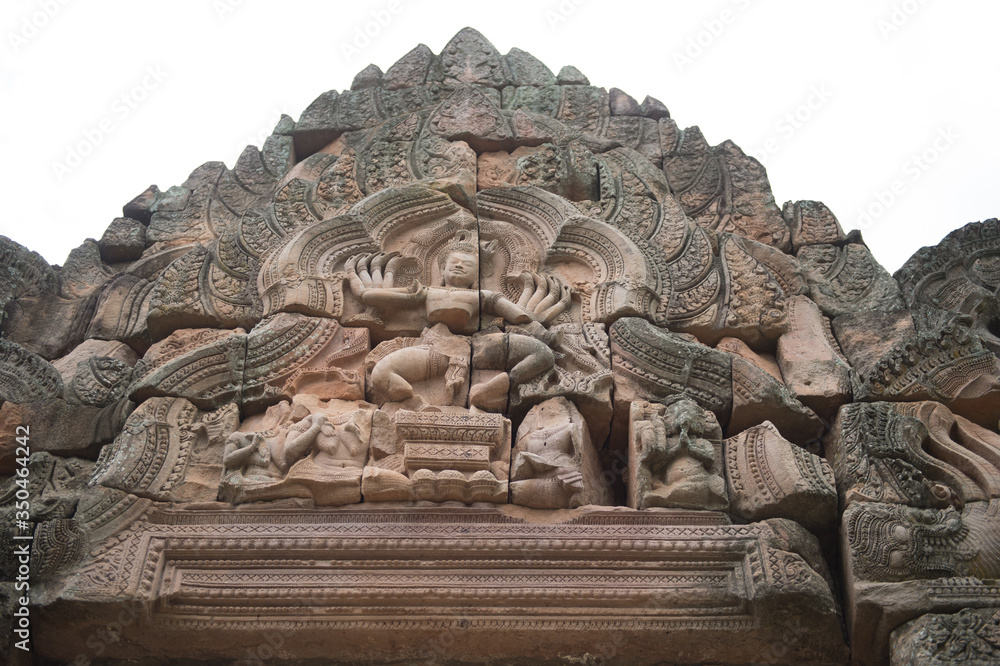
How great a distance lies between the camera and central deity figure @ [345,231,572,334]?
21.6ft

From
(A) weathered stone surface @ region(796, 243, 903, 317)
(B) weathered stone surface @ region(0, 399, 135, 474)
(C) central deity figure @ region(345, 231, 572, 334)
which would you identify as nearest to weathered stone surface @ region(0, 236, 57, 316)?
(B) weathered stone surface @ region(0, 399, 135, 474)

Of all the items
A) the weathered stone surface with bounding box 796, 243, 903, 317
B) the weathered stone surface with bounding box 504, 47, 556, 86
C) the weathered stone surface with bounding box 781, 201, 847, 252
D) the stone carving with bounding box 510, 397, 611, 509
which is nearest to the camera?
the stone carving with bounding box 510, 397, 611, 509

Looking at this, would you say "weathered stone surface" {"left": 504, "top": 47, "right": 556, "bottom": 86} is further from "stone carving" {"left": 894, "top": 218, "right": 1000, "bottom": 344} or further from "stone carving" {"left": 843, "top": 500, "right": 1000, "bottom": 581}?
"stone carving" {"left": 843, "top": 500, "right": 1000, "bottom": 581}

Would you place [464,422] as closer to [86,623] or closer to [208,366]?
[208,366]

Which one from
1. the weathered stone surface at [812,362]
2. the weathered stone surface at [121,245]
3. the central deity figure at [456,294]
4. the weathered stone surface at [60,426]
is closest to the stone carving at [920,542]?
the weathered stone surface at [812,362]

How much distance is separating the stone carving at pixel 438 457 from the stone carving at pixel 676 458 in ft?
2.30

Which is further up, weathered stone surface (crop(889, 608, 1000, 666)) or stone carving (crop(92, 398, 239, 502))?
stone carving (crop(92, 398, 239, 502))

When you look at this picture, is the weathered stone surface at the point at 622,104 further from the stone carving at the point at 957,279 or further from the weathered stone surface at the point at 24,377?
the weathered stone surface at the point at 24,377

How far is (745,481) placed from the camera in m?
5.55

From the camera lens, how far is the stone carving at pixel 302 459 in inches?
213

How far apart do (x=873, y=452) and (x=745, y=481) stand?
0.71 meters

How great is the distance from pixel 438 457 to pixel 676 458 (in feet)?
4.10

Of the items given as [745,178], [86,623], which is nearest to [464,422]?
[86,623]

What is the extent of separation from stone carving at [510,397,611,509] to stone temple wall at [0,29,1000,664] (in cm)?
2
